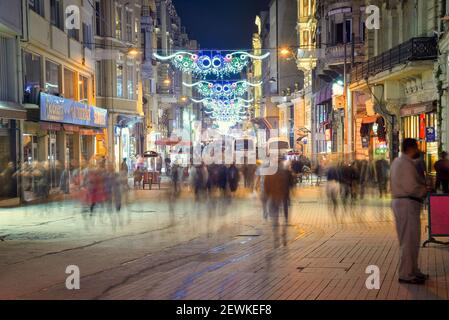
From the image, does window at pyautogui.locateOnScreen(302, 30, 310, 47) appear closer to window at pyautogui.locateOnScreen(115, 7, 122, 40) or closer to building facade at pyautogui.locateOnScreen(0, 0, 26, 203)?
window at pyautogui.locateOnScreen(115, 7, 122, 40)

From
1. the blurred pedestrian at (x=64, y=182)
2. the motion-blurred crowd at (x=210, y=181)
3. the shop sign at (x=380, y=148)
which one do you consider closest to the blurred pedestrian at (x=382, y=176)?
the motion-blurred crowd at (x=210, y=181)

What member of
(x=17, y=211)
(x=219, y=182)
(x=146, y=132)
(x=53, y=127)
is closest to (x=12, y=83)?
(x=53, y=127)

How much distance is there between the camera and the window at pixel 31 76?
1014 inches

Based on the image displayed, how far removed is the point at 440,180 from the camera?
18.1 meters

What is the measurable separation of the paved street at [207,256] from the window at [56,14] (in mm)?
12658

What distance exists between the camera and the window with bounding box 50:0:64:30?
29.7 meters

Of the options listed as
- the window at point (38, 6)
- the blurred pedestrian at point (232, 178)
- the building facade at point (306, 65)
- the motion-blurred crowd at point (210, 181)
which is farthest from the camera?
the building facade at point (306, 65)

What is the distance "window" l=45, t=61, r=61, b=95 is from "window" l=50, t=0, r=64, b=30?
1879mm

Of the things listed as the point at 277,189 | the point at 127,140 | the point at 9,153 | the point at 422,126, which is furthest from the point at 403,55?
the point at 127,140

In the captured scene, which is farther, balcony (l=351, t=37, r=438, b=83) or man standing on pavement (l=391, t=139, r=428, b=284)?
balcony (l=351, t=37, r=438, b=83)

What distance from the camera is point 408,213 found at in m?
8.42

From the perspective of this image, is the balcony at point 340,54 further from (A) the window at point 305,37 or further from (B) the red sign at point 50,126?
(B) the red sign at point 50,126

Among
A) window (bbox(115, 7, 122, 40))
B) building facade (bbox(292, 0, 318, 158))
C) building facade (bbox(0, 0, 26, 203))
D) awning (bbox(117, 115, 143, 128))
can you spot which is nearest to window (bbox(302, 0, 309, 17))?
building facade (bbox(292, 0, 318, 158))
